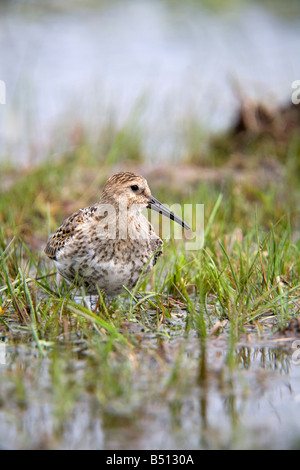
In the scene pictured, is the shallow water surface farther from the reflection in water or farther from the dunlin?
the dunlin

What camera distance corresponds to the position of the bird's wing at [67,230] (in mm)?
6016

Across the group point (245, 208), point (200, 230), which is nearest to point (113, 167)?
point (245, 208)

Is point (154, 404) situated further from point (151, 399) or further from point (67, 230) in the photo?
point (67, 230)

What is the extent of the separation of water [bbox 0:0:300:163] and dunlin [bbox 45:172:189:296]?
5.11 meters

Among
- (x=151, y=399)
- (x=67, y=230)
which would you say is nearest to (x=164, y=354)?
(x=151, y=399)

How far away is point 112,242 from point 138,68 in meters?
10.2

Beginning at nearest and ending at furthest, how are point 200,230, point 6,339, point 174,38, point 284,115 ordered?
1. point 6,339
2. point 200,230
3. point 284,115
4. point 174,38

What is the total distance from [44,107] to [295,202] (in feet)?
19.8

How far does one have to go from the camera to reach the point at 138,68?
15336 mm

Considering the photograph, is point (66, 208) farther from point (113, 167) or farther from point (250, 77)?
point (250, 77)

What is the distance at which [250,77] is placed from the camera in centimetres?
1416

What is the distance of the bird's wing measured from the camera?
19.7ft

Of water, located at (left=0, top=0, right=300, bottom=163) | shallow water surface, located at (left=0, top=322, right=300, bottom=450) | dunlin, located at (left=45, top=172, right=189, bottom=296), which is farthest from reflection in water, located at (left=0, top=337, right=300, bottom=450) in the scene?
water, located at (left=0, top=0, right=300, bottom=163)

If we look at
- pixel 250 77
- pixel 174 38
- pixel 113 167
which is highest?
pixel 174 38
